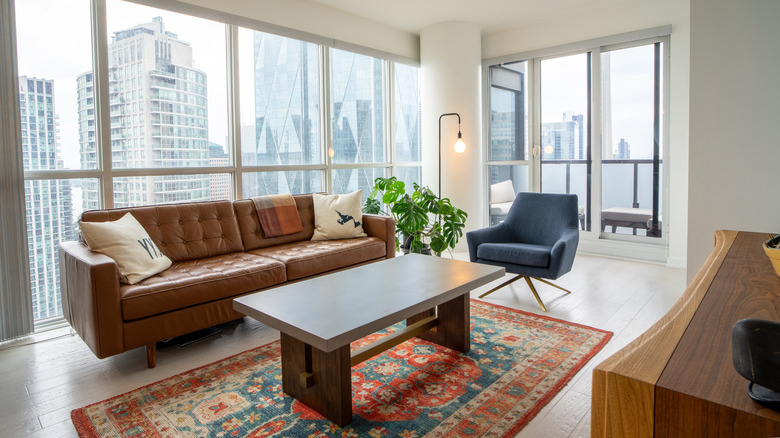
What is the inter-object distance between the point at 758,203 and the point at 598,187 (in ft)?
9.19

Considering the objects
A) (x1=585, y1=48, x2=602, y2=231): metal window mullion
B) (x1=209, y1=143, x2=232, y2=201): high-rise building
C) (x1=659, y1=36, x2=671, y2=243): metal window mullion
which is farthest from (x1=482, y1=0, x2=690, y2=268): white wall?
(x1=209, y1=143, x2=232, y2=201): high-rise building

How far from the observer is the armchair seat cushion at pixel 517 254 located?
341cm

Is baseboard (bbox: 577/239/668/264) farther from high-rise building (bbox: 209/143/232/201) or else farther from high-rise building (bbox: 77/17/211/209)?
high-rise building (bbox: 77/17/211/209)

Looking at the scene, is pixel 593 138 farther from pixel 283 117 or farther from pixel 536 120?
pixel 283 117

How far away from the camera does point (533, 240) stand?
3.97 metres

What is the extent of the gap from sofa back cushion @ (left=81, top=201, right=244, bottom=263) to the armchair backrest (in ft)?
7.83

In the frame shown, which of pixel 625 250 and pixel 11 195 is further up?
pixel 11 195

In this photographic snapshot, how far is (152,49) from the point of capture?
3617 millimetres

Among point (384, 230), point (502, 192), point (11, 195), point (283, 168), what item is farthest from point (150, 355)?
point (502, 192)

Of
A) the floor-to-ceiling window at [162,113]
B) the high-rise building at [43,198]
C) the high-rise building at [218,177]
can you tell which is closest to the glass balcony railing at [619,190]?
Result: the floor-to-ceiling window at [162,113]

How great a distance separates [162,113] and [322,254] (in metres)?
1.73

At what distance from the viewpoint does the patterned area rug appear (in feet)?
6.42

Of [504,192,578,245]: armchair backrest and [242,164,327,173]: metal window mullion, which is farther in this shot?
[242,164,327,173]: metal window mullion

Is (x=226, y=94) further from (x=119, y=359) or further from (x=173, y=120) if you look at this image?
(x=119, y=359)
